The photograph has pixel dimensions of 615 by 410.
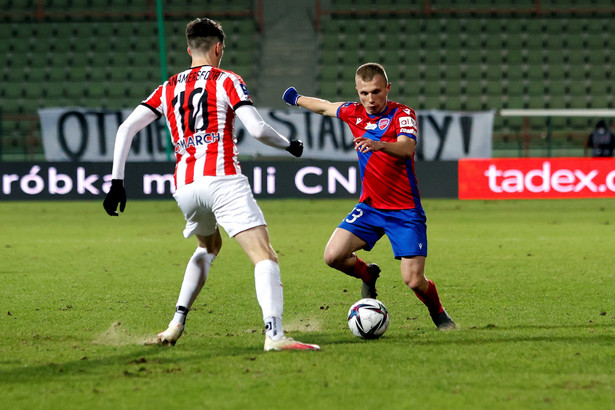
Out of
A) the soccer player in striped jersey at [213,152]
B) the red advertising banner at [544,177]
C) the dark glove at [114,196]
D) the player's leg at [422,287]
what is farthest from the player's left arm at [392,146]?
the red advertising banner at [544,177]

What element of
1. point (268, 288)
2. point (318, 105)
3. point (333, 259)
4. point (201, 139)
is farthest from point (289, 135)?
point (268, 288)

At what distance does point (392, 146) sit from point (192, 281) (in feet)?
4.59

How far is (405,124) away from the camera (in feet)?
17.8

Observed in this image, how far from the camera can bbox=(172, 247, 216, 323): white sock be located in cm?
517

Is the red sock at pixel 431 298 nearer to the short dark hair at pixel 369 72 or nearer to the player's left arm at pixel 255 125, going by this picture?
the short dark hair at pixel 369 72

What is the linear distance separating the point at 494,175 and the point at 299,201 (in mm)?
4376

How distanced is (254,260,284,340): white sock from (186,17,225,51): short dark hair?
1250mm

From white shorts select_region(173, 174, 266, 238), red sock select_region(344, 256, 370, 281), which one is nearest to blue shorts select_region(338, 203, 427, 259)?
red sock select_region(344, 256, 370, 281)

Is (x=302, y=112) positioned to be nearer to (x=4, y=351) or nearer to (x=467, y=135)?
(x=467, y=135)

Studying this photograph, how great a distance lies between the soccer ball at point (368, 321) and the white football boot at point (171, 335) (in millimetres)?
996

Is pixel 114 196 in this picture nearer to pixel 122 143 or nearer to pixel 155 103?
pixel 122 143

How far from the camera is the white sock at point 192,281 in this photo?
5172 millimetres

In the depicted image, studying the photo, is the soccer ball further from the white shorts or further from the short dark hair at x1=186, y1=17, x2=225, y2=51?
the short dark hair at x1=186, y1=17, x2=225, y2=51

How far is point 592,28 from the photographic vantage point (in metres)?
25.9
